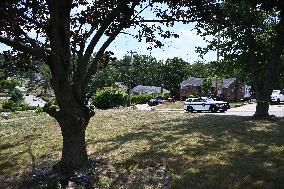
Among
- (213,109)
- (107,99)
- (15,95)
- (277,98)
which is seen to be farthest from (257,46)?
(15,95)

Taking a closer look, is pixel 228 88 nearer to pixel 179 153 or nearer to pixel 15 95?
pixel 15 95

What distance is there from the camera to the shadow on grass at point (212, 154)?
9.06 meters

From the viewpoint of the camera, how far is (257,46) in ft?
71.9

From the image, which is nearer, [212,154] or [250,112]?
[212,154]

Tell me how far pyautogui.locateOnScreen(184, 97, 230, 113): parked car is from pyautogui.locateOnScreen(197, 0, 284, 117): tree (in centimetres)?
1232

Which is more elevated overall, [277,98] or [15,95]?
[15,95]

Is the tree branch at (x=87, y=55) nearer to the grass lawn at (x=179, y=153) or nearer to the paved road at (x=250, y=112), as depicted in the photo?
the grass lawn at (x=179, y=153)

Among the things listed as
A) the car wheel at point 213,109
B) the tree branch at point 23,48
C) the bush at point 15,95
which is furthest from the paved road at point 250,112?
the bush at point 15,95

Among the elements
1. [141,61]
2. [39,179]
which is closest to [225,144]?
[39,179]

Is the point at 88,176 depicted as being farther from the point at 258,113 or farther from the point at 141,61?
the point at 141,61

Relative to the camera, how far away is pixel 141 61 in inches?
5728

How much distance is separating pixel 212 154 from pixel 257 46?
1226cm

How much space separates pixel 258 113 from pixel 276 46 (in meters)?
3.71

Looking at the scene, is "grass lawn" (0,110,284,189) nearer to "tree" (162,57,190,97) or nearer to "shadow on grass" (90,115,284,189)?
"shadow on grass" (90,115,284,189)
